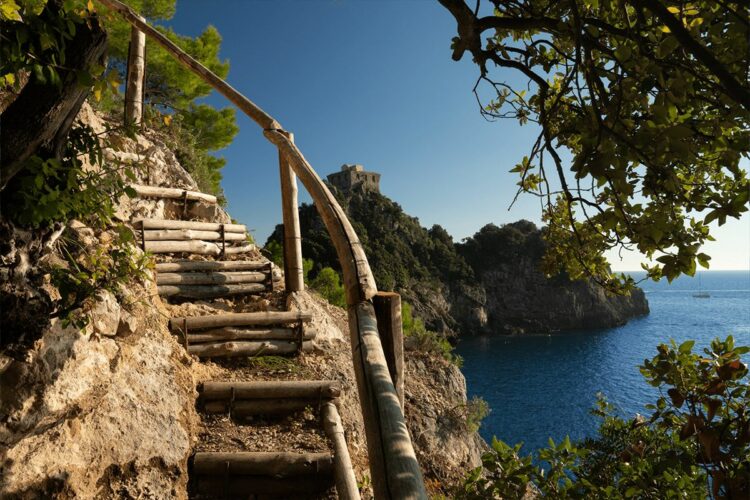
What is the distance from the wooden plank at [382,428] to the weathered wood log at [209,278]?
3.79 meters

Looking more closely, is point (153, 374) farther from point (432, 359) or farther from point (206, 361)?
point (432, 359)

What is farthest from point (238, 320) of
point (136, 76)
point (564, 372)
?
point (564, 372)

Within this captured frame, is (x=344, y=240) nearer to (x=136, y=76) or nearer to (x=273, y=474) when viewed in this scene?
(x=273, y=474)

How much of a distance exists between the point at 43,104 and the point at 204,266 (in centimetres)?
393

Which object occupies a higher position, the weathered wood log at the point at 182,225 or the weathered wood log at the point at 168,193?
the weathered wood log at the point at 168,193

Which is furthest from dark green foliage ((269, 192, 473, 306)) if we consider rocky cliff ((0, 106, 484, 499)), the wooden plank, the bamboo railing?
the wooden plank

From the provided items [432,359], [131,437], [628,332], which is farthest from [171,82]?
[628,332]

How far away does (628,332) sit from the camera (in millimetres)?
64375

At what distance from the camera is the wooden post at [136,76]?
713 centimetres

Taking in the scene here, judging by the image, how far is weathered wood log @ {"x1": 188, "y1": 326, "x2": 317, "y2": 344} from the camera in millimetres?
4520

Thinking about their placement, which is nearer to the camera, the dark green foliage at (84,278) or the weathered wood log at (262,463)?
the dark green foliage at (84,278)

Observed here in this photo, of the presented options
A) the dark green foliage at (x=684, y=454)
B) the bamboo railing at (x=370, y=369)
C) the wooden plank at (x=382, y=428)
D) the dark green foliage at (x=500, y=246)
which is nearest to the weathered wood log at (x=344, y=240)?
the bamboo railing at (x=370, y=369)

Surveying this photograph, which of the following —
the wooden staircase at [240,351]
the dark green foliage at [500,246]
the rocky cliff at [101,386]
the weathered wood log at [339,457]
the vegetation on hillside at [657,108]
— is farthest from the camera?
the dark green foliage at [500,246]

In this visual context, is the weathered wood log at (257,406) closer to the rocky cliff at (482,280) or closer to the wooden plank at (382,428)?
the wooden plank at (382,428)
